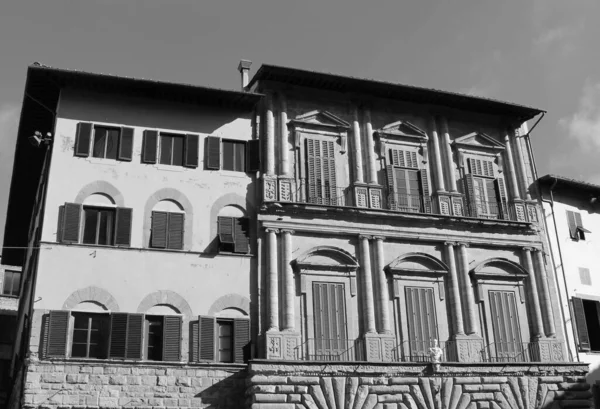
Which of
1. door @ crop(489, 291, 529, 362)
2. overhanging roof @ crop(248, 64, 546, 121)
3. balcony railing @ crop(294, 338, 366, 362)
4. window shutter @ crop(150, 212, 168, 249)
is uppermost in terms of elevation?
overhanging roof @ crop(248, 64, 546, 121)

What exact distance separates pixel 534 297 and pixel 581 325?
221cm

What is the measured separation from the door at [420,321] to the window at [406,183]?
9.82 ft

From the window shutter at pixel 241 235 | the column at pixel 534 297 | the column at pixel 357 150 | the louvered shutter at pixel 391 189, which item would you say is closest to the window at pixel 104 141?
the window shutter at pixel 241 235

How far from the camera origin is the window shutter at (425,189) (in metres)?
24.8

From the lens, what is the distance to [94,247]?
68.0 ft

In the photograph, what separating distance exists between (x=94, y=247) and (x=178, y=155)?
13.6ft

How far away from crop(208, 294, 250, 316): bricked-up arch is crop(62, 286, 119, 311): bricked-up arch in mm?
2865

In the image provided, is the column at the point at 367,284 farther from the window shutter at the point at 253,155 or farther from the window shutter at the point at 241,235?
the window shutter at the point at 253,155

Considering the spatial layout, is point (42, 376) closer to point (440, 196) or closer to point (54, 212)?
point (54, 212)

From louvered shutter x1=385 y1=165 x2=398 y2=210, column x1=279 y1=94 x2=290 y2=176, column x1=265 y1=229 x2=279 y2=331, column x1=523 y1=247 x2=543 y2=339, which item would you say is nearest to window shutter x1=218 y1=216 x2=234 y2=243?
column x1=265 y1=229 x2=279 y2=331

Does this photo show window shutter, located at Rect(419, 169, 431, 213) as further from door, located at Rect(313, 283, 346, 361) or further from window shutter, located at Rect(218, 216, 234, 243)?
window shutter, located at Rect(218, 216, 234, 243)

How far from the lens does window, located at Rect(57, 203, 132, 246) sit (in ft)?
67.8

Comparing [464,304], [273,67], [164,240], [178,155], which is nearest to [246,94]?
[273,67]

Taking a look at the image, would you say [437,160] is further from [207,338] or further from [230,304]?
A: [207,338]
